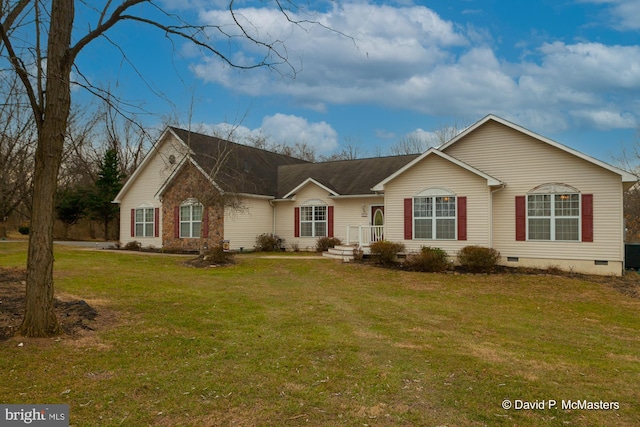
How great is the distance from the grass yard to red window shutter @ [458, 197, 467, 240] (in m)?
5.09

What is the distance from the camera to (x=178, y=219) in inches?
894

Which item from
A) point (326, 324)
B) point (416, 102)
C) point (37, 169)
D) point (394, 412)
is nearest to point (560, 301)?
point (326, 324)

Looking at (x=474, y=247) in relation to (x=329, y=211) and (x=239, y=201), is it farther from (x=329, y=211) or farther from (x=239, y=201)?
(x=239, y=201)

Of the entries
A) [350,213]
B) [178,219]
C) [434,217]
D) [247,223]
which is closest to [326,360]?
[434,217]

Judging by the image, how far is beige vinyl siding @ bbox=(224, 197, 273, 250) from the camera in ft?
70.4

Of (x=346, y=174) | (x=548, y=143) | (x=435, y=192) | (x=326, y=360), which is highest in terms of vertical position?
(x=548, y=143)

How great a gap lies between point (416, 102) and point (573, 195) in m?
9.63

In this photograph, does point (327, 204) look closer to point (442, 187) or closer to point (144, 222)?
point (442, 187)

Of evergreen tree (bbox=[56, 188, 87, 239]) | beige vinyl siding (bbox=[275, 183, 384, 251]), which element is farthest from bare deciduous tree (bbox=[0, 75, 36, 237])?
beige vinyl siding (bbox=[275, 183, 384, 251])

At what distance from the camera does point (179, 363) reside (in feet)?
18.0

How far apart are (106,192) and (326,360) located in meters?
33.6

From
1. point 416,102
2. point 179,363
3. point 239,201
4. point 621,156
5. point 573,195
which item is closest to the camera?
point 179,363

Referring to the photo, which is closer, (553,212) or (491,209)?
(553,212)

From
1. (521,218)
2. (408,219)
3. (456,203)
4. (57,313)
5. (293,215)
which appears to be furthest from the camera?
(293,215)
